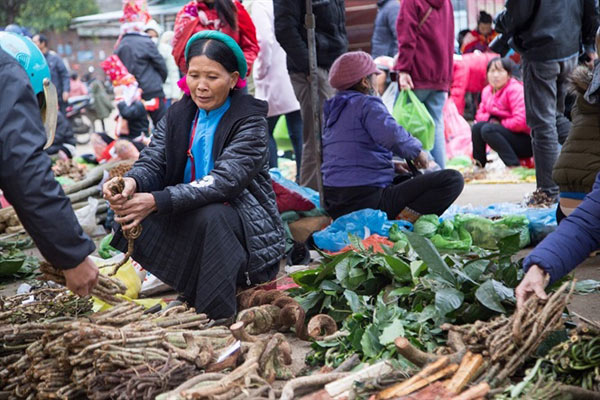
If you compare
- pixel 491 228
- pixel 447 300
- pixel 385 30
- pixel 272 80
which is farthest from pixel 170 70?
pixel 447 300

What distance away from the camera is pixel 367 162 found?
214 inches

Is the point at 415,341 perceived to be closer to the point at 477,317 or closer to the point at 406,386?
the point at 477,317

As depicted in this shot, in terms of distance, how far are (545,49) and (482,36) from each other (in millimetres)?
6173

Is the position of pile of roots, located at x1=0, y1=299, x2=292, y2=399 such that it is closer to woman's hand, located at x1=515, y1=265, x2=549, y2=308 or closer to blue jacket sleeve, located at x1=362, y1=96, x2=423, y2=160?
woman's hand, located at x1=515, y1=265, x2=549, y2=308

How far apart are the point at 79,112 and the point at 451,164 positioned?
35.3ft

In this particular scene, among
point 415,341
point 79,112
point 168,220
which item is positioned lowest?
point 79,112

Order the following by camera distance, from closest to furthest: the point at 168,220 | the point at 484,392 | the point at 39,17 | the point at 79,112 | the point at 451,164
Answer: the point at 484,392
the point at 168,220
the point at 451,164
the point at 79,112
the point at 39,17

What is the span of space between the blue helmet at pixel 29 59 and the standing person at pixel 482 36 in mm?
9391

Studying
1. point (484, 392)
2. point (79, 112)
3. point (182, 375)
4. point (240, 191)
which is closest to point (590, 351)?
point (484, 392)

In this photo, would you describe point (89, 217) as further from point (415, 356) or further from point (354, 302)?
point (415, 356)

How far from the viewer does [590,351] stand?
267 centimetres

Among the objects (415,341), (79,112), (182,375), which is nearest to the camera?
(182,375)

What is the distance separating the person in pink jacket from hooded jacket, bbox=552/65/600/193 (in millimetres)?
3708

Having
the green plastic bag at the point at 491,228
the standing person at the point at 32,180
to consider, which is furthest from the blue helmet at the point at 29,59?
the green plastic bag at the point at 491,228
